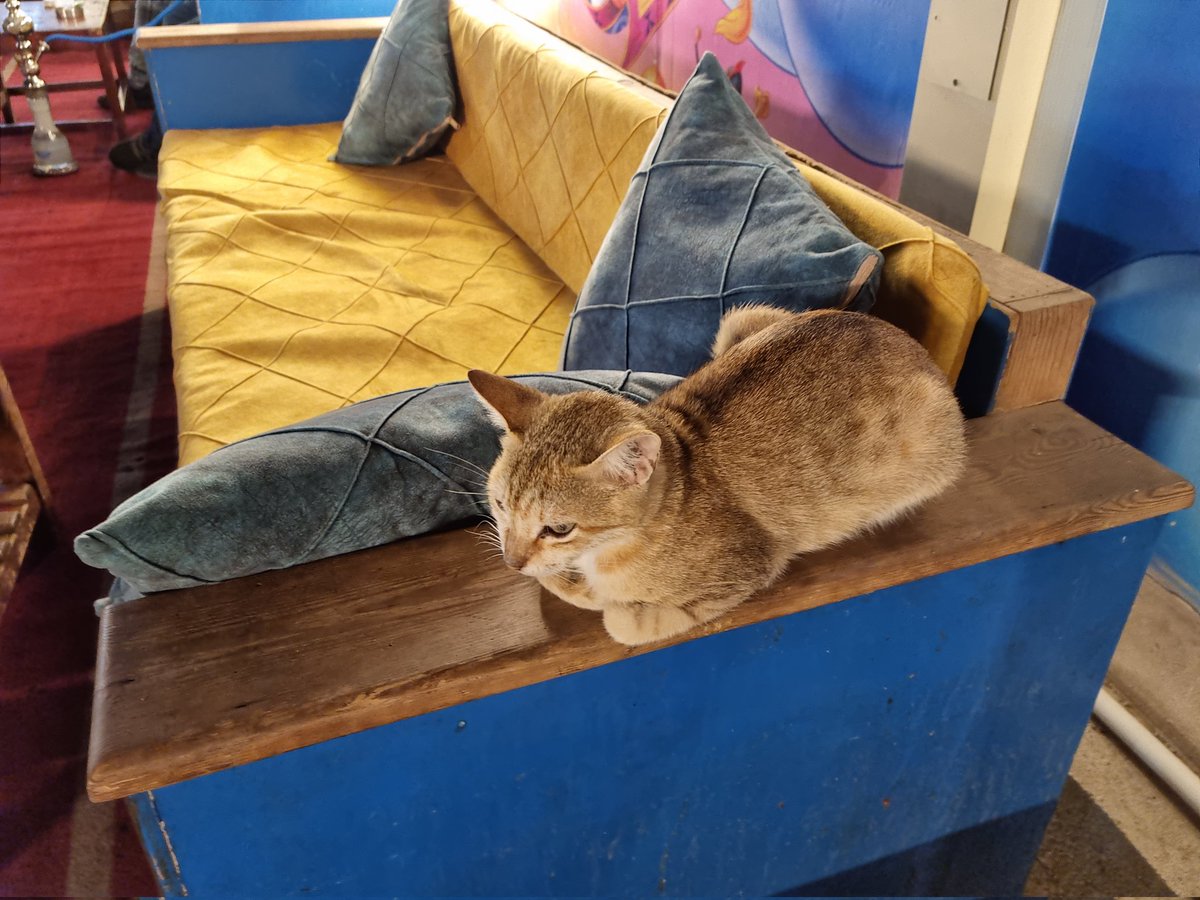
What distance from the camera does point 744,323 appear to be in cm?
117

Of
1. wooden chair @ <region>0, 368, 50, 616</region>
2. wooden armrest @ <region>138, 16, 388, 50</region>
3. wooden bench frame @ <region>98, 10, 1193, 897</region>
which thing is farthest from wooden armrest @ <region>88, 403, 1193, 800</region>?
wooden armrest @ <region>138, 16, 388, 50</region>

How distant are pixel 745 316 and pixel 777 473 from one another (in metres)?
0.26

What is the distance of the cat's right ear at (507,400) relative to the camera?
0.95m

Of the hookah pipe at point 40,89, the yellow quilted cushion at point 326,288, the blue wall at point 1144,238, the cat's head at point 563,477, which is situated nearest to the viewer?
the cat's head at point 563,477

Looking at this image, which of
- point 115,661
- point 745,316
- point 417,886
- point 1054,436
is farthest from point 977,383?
point 115,661

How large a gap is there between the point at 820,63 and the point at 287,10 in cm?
270

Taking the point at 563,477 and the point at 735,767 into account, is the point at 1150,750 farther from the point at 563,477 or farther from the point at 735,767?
the point at 563,477

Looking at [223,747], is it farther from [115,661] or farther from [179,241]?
[179,241]

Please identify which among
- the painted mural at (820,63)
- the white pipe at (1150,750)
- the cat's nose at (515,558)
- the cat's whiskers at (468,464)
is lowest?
the white pipe at (1150,750)

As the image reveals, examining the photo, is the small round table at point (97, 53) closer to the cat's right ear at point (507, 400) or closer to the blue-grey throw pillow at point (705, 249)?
the blue-grey throw pillow at point (705, 249)

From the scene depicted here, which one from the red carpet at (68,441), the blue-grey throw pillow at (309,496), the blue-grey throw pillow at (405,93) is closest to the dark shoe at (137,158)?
the red carpet at (68,441)

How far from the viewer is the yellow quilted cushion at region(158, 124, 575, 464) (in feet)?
A: 5.90

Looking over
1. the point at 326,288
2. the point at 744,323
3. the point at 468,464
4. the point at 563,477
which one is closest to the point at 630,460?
the point at 563,477

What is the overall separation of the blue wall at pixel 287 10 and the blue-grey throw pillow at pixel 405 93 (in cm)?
101
